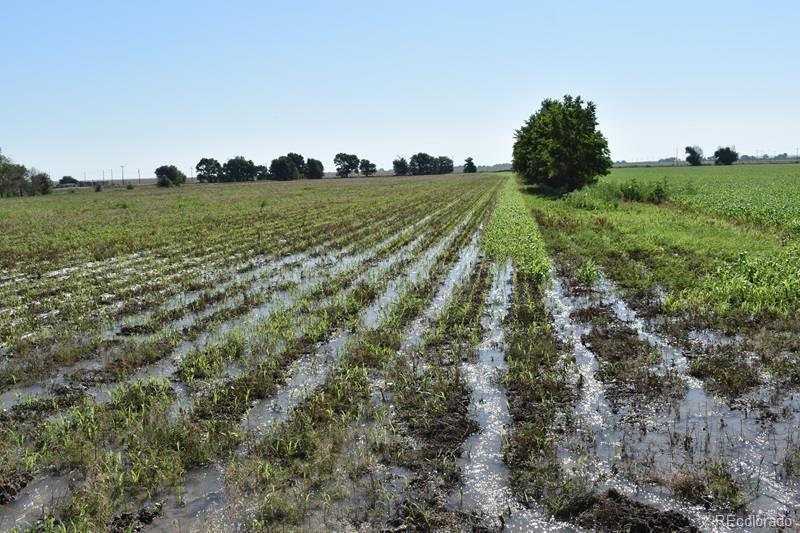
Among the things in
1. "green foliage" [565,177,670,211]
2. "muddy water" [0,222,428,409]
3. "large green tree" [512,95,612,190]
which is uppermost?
"large green tree" [512,95,612,190]

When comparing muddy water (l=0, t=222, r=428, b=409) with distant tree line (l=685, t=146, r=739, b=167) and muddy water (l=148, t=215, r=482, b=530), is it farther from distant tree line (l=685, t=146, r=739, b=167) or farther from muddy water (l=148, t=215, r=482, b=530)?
distant tree line (l=685, t=146, r=739, b=167)

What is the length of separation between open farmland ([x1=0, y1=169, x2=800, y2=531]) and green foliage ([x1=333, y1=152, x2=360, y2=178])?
14332cm

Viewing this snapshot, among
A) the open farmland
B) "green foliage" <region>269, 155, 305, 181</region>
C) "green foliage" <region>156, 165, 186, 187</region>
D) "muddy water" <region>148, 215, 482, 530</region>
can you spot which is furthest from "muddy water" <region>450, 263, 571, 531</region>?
"green foliage" <region>269, 155, 305, 181</region>

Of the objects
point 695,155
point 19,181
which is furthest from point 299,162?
point 695,155

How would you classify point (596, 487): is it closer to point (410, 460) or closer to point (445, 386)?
point (410, 460)

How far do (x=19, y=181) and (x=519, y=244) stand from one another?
9386 cm

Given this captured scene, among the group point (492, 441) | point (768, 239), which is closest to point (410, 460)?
point (492, 441)

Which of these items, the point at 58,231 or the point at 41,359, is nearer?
the point at 41,359

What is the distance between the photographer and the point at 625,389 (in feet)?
22.2

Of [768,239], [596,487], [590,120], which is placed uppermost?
[590,120]

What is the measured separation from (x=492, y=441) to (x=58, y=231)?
27.3m

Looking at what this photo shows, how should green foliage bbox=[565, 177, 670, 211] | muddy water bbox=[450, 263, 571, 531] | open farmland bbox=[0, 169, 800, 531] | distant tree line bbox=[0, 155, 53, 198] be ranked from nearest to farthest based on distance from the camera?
muddy water bbox=[450, 263, 571, 531], open farmland bbox=[0, 169, 800, 531], green foliage bbox=[565, 177, 670, 211], distant tree line bbox=[0, 155, 53, 198]

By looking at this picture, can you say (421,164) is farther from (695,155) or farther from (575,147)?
(575,147)

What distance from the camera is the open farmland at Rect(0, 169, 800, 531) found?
457 centimetres
